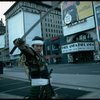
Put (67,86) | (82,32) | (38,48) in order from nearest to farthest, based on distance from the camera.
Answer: (38,48), (67,86), (82,32)

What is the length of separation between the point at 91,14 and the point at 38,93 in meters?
54.8

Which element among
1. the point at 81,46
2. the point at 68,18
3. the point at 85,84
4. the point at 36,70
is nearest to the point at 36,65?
the point at 36,70

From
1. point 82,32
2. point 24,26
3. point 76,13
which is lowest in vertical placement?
point 82,32

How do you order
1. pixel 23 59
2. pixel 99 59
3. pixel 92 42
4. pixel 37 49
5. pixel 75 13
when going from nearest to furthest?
1. pixel 23 59
2. pixel 37 49
3. pixel 99 59
4. pixel 92 42
5. pixel 75 13

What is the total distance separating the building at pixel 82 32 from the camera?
54.8 meters

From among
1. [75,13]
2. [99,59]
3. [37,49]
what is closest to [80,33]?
[75,13]

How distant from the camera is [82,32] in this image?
202 ft

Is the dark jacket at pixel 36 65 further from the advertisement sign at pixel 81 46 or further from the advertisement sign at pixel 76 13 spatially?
the advertisement sign at pixel 76 13

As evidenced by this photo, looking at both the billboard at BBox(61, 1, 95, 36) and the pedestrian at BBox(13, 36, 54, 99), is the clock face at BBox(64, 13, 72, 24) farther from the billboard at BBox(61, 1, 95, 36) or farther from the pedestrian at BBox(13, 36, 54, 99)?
the pedestrian at BBox(13, 36, 54, 99)

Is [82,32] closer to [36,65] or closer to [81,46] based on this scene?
[81,46]

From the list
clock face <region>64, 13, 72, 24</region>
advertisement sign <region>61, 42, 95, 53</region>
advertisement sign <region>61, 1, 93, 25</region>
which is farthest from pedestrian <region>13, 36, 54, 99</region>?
clock face <region>64, 13, 72, 24</region>

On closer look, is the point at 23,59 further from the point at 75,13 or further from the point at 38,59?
the point at 75,13

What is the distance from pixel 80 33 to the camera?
62625mm

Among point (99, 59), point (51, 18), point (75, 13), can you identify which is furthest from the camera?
point (51, 18)
